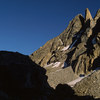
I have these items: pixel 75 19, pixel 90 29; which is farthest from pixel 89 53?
pixel 75 19

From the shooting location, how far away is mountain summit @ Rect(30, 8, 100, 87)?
4125 centimetres

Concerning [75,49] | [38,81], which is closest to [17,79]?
[38,81]

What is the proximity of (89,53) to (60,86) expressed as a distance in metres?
27.0

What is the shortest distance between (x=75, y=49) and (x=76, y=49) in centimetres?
123

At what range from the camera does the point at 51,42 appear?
8106 centimetres

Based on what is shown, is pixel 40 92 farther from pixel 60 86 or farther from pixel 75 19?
pixel 75 19

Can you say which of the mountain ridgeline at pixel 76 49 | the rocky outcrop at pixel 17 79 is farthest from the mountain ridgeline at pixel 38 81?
the mountain ridgeline at pixel 76 49

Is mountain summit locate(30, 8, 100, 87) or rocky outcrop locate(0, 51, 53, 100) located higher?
mountain summit locate(30, 8, 100, 87)

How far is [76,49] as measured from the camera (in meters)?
53.4

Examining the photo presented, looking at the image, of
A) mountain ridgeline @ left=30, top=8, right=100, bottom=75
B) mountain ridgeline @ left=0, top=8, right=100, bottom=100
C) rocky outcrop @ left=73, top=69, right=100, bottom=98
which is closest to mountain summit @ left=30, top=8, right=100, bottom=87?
mountain ridgeline @ left=30, top=8, right=100, bottom=75

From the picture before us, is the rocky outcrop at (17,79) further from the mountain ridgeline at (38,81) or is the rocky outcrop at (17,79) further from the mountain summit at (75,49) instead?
the mountain summit at (75,49)

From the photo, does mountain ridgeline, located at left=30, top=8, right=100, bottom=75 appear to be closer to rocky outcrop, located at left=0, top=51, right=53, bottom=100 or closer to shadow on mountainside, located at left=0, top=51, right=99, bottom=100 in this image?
shadow on mountainside, located at left=0, top=51, right=99, bottom=100

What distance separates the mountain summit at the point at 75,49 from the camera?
135 ft

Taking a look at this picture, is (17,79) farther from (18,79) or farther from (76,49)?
(76,49)
